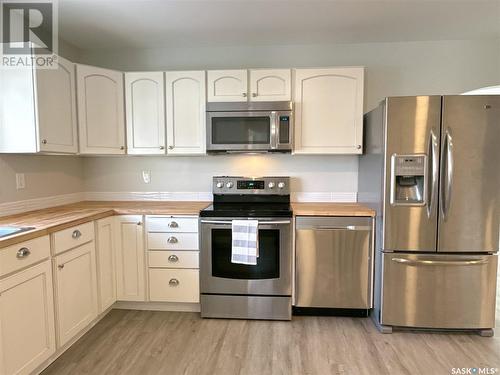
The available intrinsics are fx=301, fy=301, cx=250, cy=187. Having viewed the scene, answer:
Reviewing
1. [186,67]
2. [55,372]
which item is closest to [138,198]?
[186,67]

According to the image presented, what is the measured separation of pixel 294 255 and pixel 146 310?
1.40 metres

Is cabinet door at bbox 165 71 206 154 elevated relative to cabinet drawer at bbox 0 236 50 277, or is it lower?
elevated

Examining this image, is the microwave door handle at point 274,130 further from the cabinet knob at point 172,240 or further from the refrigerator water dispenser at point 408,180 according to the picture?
the cabinet knob at point 172,240

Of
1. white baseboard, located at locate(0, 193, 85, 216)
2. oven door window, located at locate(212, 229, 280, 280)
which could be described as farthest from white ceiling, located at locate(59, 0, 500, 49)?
oven door window, located at locate(212, 229, 280, 280)

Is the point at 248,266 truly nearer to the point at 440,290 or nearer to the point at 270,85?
the point at 440,290

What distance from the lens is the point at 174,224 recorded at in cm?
252

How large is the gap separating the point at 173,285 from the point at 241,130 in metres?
1.46

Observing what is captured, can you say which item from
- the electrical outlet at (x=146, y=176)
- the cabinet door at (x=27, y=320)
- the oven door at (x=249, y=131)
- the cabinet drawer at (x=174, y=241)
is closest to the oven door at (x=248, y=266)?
the cabinet drawer at (x=174, y=241)

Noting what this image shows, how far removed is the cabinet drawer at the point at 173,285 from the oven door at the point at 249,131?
43.8 inches

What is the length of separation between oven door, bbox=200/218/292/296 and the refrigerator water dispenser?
88cm

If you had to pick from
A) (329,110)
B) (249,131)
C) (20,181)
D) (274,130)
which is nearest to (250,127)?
(249,131)

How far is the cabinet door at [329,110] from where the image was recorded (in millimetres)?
2623

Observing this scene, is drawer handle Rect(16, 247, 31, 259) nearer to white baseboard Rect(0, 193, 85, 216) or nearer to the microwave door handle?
white baseboard Rect(0, 193, 85, 216)

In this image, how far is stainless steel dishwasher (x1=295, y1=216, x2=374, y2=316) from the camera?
95.2 inches
